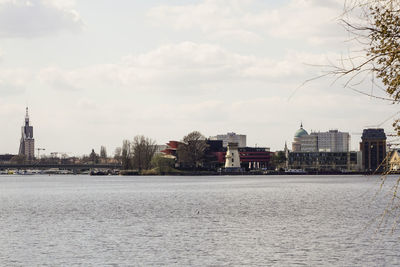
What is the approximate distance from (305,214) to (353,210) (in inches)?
355

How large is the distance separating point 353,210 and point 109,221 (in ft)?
100

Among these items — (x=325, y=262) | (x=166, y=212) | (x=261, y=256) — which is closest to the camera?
(x=325, y=262)

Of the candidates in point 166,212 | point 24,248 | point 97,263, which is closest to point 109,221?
point 166,212

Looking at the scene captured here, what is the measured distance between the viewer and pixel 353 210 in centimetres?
7412

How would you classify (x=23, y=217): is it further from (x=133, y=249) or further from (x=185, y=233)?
(x=133, y=249)

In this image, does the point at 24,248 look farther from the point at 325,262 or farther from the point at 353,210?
the point at 353,210

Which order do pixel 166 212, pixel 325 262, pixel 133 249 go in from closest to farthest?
pixel 325 262 < pixel 133 249 < pixel 166 212

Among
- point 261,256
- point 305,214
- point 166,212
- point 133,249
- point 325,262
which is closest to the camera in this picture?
point 325,262

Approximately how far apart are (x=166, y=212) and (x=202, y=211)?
456 cm

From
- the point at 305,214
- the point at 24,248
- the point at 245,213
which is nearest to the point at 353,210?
the point at 305,214

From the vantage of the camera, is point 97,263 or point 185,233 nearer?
point 97,263

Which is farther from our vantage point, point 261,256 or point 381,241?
point 381,241

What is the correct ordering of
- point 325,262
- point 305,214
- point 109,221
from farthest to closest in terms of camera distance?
1. point 305,214
2. point 109,221
3. point 325,262

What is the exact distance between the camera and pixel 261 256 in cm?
3688
